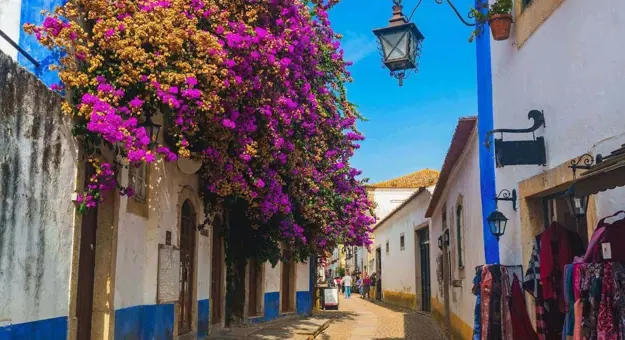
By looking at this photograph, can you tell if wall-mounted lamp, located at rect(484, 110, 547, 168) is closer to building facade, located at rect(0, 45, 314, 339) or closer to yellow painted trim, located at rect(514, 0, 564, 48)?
yellow painted trim, located at rect(514, 0, 564, 48)

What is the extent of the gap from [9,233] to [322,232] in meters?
Result: 11.7

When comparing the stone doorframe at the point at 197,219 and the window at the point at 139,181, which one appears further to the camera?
the stone doorframe at the point at 197,219

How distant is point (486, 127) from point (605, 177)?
4324 millimetres

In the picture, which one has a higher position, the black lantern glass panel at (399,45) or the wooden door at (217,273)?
the black lantern glass panel at (399,45)

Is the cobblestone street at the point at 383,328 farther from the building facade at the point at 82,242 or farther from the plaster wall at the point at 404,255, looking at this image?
the building facade at the point at 82,242

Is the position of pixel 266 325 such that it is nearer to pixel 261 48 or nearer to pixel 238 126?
pixel 238 126

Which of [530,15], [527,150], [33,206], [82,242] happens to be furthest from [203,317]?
[530,15]

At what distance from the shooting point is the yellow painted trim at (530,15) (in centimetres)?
607

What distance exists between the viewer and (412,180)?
47.4 meters


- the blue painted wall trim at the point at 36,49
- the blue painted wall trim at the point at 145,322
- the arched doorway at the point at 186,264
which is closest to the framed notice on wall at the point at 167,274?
the blue painted wall trim at the point at 145,322

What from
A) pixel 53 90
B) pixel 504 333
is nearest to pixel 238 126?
pixel 53 90

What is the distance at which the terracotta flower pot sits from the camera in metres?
6.98

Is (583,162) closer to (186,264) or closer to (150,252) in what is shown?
(150,252)

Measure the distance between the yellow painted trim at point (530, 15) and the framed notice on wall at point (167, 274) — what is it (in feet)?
20.2
